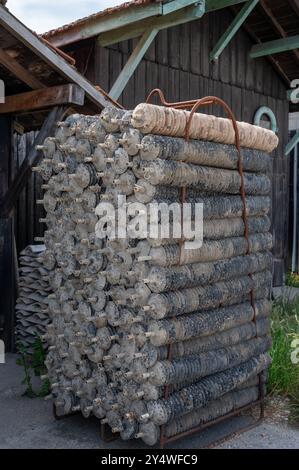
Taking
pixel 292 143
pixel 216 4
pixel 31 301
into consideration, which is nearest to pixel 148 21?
pixel 216 4

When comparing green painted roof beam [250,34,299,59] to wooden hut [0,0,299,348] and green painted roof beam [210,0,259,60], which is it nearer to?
wooden hut [0,0,299,348]

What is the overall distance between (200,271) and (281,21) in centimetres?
635

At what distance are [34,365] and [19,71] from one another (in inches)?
115

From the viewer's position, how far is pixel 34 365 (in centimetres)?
607

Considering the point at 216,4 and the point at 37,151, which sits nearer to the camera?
the point at 37,151

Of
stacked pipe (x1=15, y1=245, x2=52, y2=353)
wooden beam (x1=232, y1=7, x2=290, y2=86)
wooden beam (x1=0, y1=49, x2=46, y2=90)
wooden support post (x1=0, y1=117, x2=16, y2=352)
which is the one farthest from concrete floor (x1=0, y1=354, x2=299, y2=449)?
wooden beam (x1=232, y1=7, x2=290, y2=86)

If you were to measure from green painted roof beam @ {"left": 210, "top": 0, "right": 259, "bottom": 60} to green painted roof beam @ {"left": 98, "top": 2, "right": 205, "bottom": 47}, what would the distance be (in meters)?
1.87

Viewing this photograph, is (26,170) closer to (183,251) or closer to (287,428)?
(183,251)

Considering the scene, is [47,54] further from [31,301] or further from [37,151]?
[31,301]

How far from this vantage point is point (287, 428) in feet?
16.1

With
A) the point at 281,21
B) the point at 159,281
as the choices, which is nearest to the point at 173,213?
the point at 159,281

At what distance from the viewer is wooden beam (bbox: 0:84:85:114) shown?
227 inches

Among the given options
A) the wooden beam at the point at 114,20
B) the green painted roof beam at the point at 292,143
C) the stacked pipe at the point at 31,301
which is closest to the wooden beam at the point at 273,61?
the green painted roof beam at the point at 292,143

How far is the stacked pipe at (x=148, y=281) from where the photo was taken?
13.3 feet
